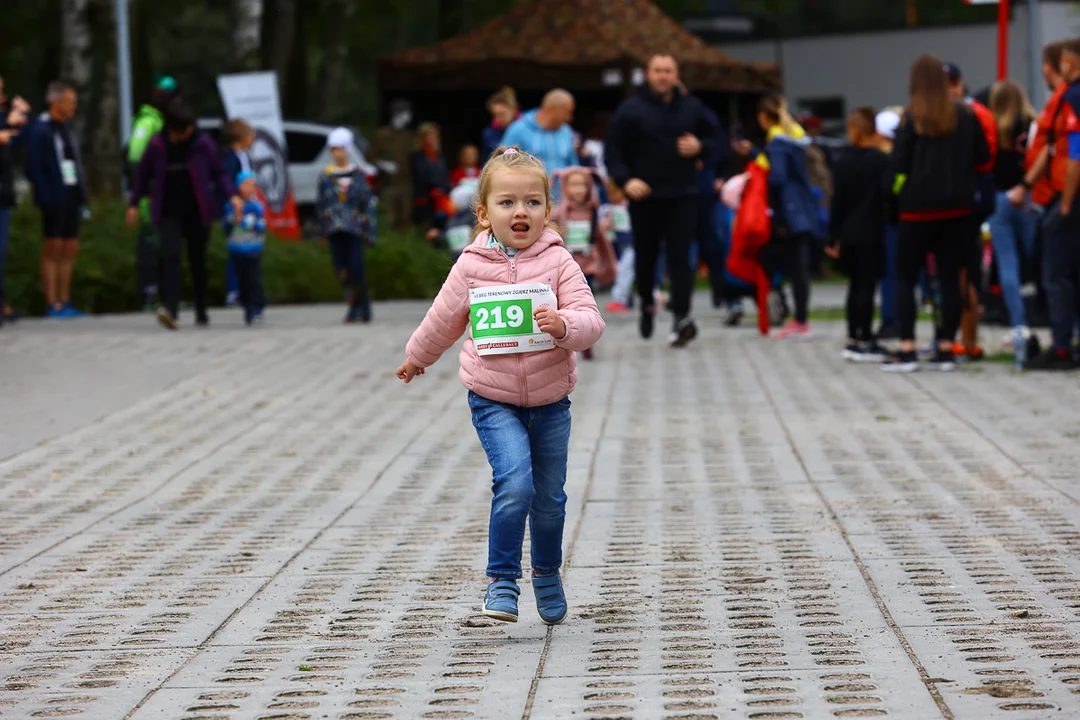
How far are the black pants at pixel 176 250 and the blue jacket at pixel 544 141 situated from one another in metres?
3.38

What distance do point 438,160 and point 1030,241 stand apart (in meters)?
10.6

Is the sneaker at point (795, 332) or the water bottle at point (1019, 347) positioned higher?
the water bottle at point (1019, 347)

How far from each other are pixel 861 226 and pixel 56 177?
7.40m

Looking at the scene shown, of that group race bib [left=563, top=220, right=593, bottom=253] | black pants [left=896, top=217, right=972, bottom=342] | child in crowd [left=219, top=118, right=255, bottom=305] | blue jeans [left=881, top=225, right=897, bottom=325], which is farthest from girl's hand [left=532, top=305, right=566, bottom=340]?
child in crowd [left=219, top=118, right=255, bottom=305]

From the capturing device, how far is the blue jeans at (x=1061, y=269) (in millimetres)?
11500

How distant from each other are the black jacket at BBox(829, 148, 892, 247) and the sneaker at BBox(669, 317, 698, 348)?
1.25m

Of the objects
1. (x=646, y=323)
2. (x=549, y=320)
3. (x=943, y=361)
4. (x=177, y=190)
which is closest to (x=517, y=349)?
(x=549, y=320)

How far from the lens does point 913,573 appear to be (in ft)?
19.6

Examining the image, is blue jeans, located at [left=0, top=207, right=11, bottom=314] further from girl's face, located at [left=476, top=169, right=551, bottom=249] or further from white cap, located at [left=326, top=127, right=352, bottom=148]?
girl's face, located at [left=476, top=169, right=551, bottom=249]

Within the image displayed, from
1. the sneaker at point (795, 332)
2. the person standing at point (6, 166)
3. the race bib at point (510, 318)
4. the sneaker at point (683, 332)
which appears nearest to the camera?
the race bib at point (510, 318)

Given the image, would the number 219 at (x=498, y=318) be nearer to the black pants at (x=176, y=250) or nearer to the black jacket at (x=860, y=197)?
the black jacket at (x=860, y=197)

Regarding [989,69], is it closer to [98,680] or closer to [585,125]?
[585,125]

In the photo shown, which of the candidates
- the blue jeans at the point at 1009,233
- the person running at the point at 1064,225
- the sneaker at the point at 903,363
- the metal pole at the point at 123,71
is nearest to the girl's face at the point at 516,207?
the person running at the point at 1064,225

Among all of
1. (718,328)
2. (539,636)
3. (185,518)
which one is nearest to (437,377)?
(718,328)
